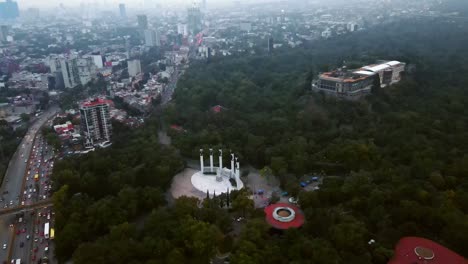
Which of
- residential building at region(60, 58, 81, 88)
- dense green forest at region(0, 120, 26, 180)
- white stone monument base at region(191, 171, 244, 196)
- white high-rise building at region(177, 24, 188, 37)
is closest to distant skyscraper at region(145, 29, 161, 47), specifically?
white high-rise building at region(177, 24, 188, 37)

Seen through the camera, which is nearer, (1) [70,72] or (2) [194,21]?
(1) [70,72]

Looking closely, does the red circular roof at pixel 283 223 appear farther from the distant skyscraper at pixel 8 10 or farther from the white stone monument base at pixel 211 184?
the distant skyscraper at pixel 8 10

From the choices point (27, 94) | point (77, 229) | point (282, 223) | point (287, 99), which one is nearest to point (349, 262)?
point (282, 223)

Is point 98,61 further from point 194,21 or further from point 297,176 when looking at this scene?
point 297,176

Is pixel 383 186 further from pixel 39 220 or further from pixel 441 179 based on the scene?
pixel 39 220

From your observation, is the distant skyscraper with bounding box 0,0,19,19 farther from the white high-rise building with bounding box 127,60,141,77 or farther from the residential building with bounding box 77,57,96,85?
the white high-rise building with bounding box 127,60,141,77

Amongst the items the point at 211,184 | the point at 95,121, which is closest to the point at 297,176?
the point at 211,184
